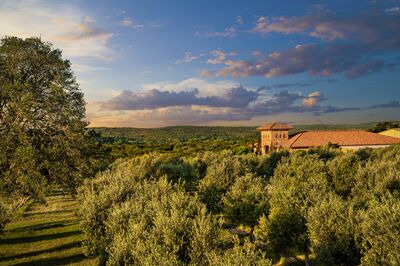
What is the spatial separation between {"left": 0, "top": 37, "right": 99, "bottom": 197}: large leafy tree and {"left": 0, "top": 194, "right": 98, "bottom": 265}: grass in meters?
4.78

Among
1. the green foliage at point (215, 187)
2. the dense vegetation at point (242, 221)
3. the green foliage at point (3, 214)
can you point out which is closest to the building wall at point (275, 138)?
the dense vegetation at point (242, 221)

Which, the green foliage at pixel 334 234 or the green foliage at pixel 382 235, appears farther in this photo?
the green foliage at pixel 334 234

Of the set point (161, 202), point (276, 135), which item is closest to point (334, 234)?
point (161, 202)

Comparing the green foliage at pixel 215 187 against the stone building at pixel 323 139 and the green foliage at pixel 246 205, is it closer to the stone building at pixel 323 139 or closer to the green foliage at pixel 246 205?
the green foliage at pixel 246 205

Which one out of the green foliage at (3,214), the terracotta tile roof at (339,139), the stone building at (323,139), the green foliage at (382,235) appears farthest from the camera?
the terracotta tile roof at (339,139)

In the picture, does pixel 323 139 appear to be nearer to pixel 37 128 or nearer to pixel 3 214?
pixel 37 128

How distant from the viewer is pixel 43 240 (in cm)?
3662

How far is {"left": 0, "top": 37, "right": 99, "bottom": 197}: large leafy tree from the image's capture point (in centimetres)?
3234

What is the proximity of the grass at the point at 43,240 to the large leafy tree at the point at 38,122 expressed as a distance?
15.7ft

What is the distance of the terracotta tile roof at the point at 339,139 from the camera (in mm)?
98938

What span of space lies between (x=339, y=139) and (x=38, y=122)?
8838 centimetres

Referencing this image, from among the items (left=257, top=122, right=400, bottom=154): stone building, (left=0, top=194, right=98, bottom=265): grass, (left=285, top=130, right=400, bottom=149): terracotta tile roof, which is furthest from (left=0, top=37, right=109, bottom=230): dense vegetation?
(left=285, top=130, right=400, bottom=149): terracotta tile roof

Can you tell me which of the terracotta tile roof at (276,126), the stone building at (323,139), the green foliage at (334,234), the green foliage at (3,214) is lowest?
the green foliage at (3,214)

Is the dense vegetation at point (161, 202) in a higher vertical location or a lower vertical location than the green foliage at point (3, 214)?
higher
